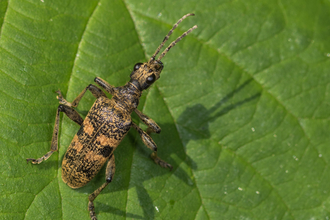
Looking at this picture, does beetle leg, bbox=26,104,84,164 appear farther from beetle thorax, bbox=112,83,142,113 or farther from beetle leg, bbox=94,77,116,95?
beetle thorax, bbox=112,83,142,113

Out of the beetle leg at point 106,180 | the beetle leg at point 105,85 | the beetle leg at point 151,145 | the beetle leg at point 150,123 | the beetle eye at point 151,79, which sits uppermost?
the beetle eye at point 151,79

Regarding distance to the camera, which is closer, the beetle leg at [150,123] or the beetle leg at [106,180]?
the beetle leg at [106,180]

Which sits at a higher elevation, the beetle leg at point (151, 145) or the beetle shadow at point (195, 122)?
the beetle shadow at point (195, 122)

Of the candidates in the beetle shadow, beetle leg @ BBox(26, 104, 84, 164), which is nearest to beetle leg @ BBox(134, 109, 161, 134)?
the beetle shadow

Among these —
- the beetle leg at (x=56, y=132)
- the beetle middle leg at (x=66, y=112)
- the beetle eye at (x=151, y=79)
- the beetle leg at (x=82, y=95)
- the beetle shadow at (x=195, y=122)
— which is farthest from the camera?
the beetle shadow at (x=195, y=122)

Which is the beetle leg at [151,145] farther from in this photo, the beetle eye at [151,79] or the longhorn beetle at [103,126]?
the beetle eye at [151,79]

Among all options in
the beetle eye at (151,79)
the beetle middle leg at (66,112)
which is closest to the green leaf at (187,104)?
the beetle middle leg at (66,112)

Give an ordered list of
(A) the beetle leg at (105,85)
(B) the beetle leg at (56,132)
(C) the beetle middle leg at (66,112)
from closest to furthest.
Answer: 1. (B) the beetle leg at (56,132)
2. (C) the beetle middle leg at (66,112)
3. (A) the beetle leg at (105,85)

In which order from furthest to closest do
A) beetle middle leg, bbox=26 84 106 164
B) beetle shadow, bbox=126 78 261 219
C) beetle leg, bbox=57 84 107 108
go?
beetle shadow, bbox=126 78 261 219
beetle leg, bbox=57 84 107 108
beetle middle leg, bbox=26 84 106 164
